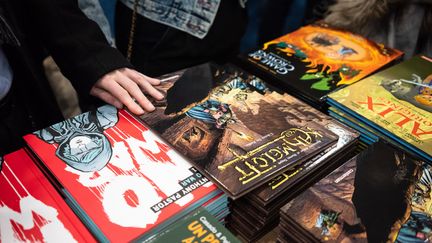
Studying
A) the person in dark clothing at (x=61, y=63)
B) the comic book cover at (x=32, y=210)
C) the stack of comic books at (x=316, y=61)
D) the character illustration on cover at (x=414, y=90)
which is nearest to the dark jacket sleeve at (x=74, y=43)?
the person in dark clothing at (x=61, y=63)

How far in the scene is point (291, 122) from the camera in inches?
29.8

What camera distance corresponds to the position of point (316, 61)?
0.99m

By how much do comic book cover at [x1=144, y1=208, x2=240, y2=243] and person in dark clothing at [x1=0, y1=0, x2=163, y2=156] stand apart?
0.29m

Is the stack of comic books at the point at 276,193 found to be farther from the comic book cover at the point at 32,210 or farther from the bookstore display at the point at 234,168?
the comic book cover at the point at 32,210

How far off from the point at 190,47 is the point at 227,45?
15cm

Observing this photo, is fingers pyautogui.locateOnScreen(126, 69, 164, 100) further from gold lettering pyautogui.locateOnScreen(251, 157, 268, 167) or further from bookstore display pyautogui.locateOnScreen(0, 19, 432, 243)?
gold lettering pyautogui.locateOnScreen(251, 157, 268, 167)

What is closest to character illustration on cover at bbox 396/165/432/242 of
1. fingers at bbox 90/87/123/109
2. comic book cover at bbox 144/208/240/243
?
comic book cover at bbox 144/208/240/243

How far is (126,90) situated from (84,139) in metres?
0.15

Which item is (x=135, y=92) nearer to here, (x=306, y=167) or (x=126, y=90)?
(x=126, y=90)

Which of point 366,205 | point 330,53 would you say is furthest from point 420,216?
point 330,53

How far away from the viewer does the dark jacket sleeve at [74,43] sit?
81 cm

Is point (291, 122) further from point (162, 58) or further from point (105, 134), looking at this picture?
point (162, 58)

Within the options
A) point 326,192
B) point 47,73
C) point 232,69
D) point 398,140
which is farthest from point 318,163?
point 47,73

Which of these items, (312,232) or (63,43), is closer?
(312,232)
